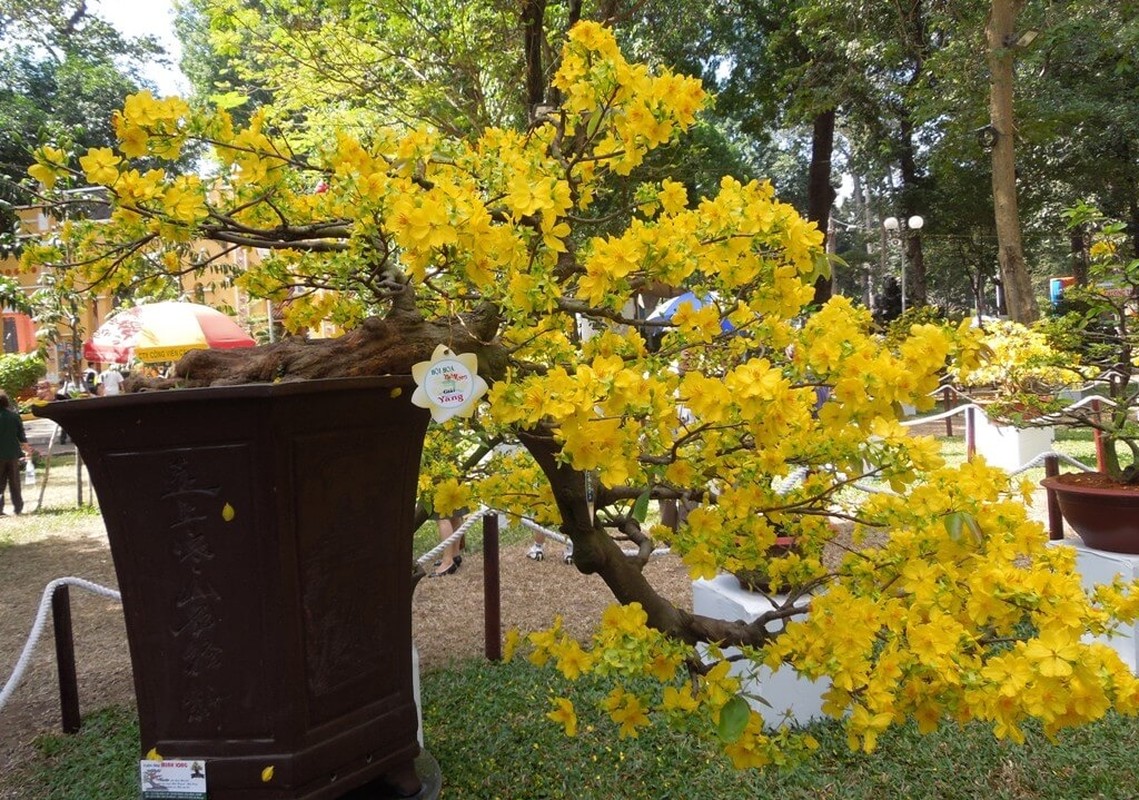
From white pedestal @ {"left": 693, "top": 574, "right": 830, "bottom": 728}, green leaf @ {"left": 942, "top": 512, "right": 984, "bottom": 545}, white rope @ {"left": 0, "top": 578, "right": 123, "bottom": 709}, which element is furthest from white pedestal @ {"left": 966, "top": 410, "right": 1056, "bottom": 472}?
white rope @ {"left": 0, "top": 578, "right": 123, "bottom": 709}

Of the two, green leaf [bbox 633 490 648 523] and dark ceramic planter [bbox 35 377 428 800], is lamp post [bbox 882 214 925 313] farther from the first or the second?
dark ceramic planter [bbox 35 377 428 800]

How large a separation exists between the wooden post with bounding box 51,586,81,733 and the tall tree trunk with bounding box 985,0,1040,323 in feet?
27.9

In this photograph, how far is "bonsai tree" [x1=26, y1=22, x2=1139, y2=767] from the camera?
4.31 feet

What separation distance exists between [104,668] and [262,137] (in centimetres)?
376

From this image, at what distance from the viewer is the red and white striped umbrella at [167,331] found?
6.80m

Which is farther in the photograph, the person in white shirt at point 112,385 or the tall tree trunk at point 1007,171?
the tall tree trunk at point 1007,171

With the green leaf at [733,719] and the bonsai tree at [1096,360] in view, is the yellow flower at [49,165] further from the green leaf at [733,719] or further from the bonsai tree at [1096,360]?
the bonsai tree at [1096,360]

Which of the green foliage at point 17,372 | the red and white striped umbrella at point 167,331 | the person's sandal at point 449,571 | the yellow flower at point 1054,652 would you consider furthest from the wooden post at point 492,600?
the green foliage at point 17,372

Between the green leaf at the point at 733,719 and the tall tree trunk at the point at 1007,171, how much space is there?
320 inches

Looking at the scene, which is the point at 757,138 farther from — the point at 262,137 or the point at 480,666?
the point at 262,137

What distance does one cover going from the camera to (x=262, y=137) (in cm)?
167

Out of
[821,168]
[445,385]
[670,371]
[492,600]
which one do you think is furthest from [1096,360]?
[821,168]

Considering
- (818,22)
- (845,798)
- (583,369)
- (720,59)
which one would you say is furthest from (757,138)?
A: (583,369)

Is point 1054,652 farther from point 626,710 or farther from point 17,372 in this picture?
point 17,372
